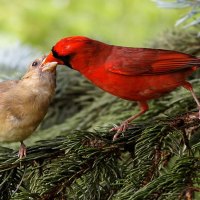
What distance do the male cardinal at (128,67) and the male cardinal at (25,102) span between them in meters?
0.10

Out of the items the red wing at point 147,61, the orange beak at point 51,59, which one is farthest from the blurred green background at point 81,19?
the orange beak at point 51,59

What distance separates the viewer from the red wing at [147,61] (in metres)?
2.71

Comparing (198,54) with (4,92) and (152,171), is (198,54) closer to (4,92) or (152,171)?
(4,92)

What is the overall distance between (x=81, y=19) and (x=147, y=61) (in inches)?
188

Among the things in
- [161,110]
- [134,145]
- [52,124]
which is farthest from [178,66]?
[52,124]

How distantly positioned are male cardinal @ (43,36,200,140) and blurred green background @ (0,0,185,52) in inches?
173

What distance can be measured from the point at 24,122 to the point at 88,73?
0.43m

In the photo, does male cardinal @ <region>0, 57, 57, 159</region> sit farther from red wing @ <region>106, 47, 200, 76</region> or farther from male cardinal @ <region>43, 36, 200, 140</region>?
red wing @ <region>106, 47, 200, 76</region>

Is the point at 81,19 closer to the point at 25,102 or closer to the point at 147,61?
the point at 147,61

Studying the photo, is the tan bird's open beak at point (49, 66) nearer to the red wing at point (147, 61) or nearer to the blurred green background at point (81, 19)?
the red wing at point (147, 61)

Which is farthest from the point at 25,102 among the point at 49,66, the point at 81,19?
the point at 81,19

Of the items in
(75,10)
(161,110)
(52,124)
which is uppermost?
(161,110)

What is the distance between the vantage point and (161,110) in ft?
9.82

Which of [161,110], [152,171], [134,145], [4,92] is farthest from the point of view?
[161,110]
